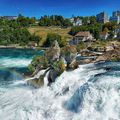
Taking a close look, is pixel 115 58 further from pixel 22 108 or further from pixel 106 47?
pixel 22 108

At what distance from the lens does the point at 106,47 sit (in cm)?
6675

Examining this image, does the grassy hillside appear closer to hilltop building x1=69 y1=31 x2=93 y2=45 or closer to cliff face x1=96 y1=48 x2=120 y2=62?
hilltop building x1=69 y1=31 x2=93 y2=45

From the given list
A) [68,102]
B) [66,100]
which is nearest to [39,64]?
[66,100]

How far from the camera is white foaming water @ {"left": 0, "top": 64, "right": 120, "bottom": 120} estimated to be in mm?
23294

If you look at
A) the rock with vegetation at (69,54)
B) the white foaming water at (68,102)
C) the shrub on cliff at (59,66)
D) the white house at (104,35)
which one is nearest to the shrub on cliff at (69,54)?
the rock with vegetation at (69,54)

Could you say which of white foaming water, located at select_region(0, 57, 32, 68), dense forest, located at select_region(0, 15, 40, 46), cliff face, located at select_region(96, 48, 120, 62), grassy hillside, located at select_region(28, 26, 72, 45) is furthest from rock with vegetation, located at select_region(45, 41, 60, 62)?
grassy hillside, located at select_region(28, 26, 72, 45)

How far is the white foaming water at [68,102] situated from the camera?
2329cm

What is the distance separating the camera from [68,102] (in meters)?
26.1

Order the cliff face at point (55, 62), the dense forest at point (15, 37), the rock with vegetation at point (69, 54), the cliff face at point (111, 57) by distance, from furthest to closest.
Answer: the dense forest at point (15, 37) < the cliff face at point (111, 57) < the rock with vegetation at point (69, 54) < the cliff face at point (55, 62)

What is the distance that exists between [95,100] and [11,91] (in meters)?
11.3

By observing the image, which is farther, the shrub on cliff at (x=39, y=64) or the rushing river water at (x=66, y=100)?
the shrub on cliff at (x=39, y=64)

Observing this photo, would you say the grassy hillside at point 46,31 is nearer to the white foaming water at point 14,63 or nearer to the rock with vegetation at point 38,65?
the white foaming water at point 14,63

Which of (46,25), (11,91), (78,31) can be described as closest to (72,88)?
(11,91)

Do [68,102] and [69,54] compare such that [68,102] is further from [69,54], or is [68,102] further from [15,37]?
[15,37]
